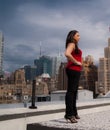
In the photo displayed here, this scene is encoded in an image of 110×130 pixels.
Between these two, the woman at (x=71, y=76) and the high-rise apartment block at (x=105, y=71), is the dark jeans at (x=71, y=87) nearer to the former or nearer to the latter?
the woman at (x=71, y=76)

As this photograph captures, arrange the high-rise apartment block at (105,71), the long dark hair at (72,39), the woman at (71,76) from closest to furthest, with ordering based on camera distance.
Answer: the woman at (71,76), the long dark hair at (72,39), the high-rise apartment block at (105,71)

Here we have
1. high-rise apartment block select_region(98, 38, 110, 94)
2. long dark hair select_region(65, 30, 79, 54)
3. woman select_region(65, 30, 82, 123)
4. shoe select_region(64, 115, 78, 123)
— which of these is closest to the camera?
shoe select_region(64, 115, 78, 123)

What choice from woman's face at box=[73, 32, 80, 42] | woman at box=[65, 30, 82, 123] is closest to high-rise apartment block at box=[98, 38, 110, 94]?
woman's face at box=[73, 32, 80, 42]

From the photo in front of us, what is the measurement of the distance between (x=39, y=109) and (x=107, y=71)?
139 meters

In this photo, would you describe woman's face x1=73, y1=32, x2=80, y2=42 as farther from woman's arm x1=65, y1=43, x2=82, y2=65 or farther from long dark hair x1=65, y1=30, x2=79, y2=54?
woman's arm x1=65, y1=43, x2=82, y2=65

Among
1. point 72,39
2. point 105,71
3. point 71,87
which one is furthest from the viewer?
point 105,71

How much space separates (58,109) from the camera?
6.80 m

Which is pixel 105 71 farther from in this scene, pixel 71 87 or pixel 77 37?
pixel 71 87

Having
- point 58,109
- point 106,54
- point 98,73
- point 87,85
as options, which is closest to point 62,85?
point 87,85

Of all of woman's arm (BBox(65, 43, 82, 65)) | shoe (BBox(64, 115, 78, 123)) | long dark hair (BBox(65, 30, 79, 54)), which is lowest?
shoe (BBox(64, 115, 78, 123))

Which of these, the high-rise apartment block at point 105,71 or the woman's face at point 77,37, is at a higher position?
the high-rise apartment block at point 105,71

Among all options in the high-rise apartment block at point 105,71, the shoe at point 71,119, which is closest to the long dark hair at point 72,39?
the shoe at point 71,119

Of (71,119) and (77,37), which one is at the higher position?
(77,37)

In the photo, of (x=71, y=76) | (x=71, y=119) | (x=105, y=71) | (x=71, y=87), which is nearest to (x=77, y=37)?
(x=71, y=76)
